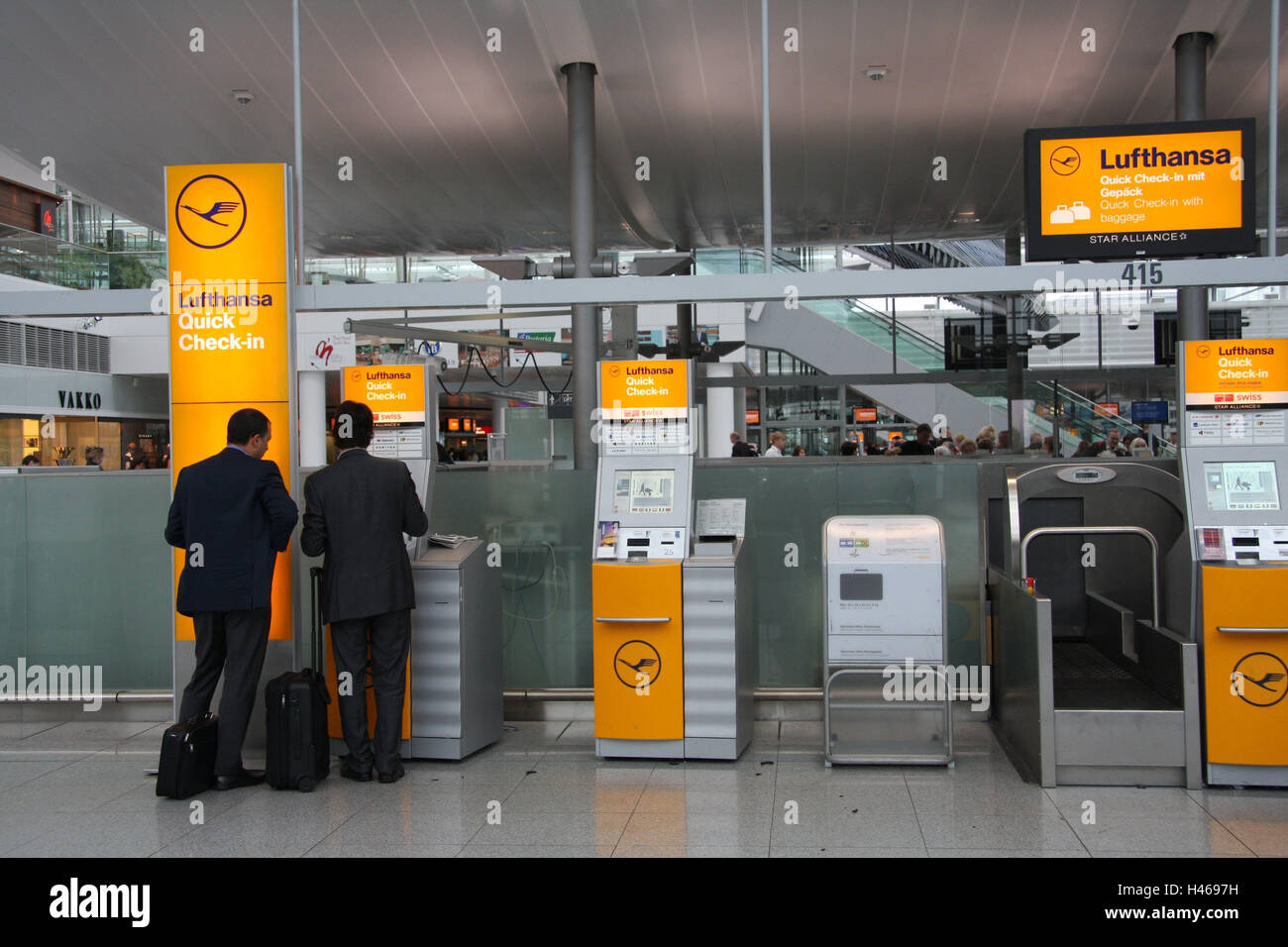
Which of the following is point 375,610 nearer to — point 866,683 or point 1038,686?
point 866,683

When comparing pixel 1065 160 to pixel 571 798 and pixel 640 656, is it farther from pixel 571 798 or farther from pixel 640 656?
pixel 571 798

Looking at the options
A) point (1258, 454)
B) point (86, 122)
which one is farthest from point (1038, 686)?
point (86, 122)

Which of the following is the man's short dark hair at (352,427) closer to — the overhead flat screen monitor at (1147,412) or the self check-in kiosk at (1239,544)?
the self check-in kiosk at (1239,544)

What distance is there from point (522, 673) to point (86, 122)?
5655 mm

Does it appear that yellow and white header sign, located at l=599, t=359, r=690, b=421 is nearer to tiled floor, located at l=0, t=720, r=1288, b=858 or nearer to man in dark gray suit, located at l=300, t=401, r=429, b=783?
man in dark gray suit, located at l=300, t=401, r=429, b=783

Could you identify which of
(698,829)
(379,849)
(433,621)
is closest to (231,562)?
(433,621)

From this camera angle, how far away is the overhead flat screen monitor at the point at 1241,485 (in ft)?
15.7

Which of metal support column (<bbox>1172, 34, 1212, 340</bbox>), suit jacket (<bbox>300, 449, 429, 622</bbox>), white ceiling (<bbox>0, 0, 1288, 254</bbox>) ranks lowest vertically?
suit jacket (<bbox>300, 449, 429, 622</bbox>)

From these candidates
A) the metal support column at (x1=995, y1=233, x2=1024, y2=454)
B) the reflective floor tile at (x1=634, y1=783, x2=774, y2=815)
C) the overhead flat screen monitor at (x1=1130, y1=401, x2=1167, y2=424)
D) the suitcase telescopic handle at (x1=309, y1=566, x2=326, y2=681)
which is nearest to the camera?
the reflective floor tile at (x1=634, y1=783, x2=774, y2=815)

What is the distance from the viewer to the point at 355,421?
16.3 ft

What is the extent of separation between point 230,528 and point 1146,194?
15.3 ft

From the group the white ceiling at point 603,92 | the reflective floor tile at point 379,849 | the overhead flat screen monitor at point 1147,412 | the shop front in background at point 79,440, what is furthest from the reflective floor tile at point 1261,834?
the shop front in background at point 79,440

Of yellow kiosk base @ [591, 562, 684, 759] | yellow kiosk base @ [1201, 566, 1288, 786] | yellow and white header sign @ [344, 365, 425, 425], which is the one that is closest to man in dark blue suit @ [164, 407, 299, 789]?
yellow and white header sign @ [344, 365, 425, 425]

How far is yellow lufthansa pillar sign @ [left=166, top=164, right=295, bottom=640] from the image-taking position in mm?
5035
